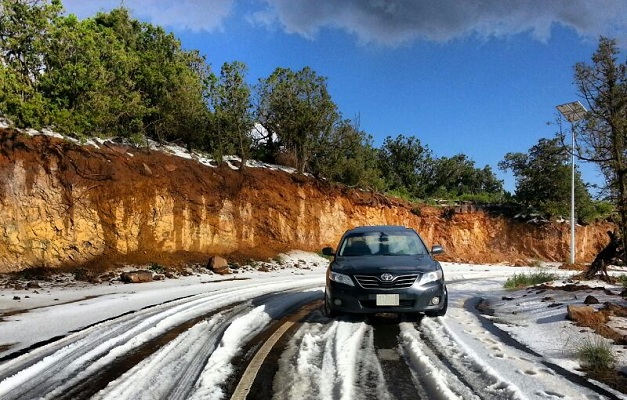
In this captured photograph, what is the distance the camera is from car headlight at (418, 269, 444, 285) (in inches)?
279

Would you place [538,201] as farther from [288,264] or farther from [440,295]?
[440,295]

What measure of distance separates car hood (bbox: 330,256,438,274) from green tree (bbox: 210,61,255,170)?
1741cm

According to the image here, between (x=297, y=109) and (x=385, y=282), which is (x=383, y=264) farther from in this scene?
(x=297, y=109)

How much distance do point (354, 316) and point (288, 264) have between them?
14.7 metres

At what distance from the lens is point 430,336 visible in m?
6.37

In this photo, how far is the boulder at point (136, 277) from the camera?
14615mm

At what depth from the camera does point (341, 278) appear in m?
7.21

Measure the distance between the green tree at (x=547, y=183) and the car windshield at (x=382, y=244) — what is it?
31737mm

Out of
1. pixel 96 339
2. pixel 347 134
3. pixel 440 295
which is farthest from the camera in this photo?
pixel 347 134

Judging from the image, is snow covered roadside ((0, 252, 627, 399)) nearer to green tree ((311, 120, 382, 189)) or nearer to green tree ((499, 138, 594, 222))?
green tree ((311, 120, 382, 189))

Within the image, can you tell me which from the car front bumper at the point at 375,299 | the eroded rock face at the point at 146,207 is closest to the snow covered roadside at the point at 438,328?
the car front bumper at the point at 375,299

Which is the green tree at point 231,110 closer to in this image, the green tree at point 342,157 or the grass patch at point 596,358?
the green tree at point 342,157

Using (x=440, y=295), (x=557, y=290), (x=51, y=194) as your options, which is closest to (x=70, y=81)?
(x=51, y=194)

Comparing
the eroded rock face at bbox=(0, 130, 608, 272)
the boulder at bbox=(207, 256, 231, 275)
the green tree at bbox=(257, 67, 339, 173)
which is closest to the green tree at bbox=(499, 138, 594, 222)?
the eroded rock face at bbox=(0, 130, 608, 272)
